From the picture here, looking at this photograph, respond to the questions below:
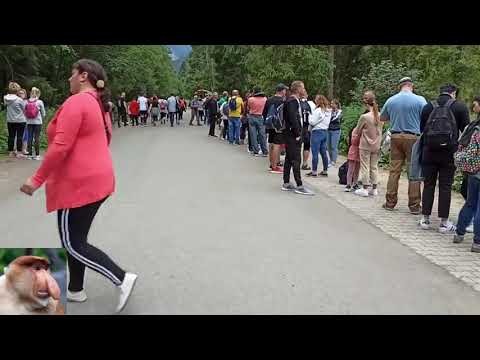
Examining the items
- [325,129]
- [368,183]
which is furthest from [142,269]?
[325,129]

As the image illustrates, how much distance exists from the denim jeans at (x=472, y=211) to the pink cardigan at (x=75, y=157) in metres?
4.20

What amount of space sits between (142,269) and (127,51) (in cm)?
2999

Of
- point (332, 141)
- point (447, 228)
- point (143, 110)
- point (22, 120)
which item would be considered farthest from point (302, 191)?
point (143, 110)

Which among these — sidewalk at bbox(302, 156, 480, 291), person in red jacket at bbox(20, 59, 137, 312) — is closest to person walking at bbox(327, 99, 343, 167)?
sidewalk at bbox(302, 156, 480, 291)

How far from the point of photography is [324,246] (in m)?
6.24

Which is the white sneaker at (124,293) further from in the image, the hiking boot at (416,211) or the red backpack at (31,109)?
the red backpack at (31,109)

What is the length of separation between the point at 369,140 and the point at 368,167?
0.48 meters

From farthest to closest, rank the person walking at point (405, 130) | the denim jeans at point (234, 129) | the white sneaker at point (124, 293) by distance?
the denim jeans at point (234, 129)
the person walking at point (405, 130)
the white sneaker at point (124, 293)

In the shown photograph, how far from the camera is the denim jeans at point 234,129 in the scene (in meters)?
19.3

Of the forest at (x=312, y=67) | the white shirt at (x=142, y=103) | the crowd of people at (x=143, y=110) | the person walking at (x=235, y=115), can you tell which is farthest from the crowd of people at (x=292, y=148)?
the white shirt at (x=142, y=103)

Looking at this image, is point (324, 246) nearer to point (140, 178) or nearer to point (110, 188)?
point (110, 188)

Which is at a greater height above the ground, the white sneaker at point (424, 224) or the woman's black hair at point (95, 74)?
the woman's black hair at point (95, 74)

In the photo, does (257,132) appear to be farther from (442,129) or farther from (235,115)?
(442,129)
